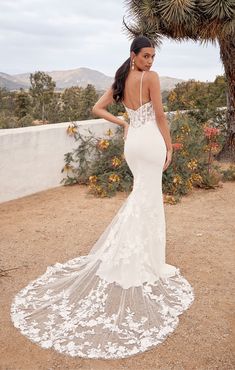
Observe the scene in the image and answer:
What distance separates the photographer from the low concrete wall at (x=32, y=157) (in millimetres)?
5973

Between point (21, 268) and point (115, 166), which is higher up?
point (115, 166)

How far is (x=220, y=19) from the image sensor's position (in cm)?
861

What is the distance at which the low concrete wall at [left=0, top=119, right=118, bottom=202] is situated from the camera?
5.97m

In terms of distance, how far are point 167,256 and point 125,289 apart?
112 centimetres

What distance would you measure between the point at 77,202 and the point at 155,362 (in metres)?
3.75

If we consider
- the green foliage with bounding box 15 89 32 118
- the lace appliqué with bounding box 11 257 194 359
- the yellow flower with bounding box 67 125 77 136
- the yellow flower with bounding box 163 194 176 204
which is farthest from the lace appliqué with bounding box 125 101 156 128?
the green foliage with bounding box 15 89 32 118

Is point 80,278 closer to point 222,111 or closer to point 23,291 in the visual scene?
point 23,291

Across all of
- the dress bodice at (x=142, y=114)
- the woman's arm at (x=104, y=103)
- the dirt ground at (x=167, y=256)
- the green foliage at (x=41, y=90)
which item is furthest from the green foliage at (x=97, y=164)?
the green foliage at (x=41, y=90)

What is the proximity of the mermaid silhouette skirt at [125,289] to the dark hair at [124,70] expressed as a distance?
0.21 meters

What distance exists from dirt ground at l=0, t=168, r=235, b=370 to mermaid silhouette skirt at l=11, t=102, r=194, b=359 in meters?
0.09

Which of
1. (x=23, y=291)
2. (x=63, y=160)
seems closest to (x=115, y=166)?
(x=63, y=160)

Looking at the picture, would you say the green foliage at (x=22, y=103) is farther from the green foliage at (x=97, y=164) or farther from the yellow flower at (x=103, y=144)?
the yellow flower at (x=103, y=144)

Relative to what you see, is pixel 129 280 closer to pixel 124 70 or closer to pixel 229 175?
pixel 124 70

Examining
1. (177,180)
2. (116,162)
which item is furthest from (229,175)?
(116,162)
